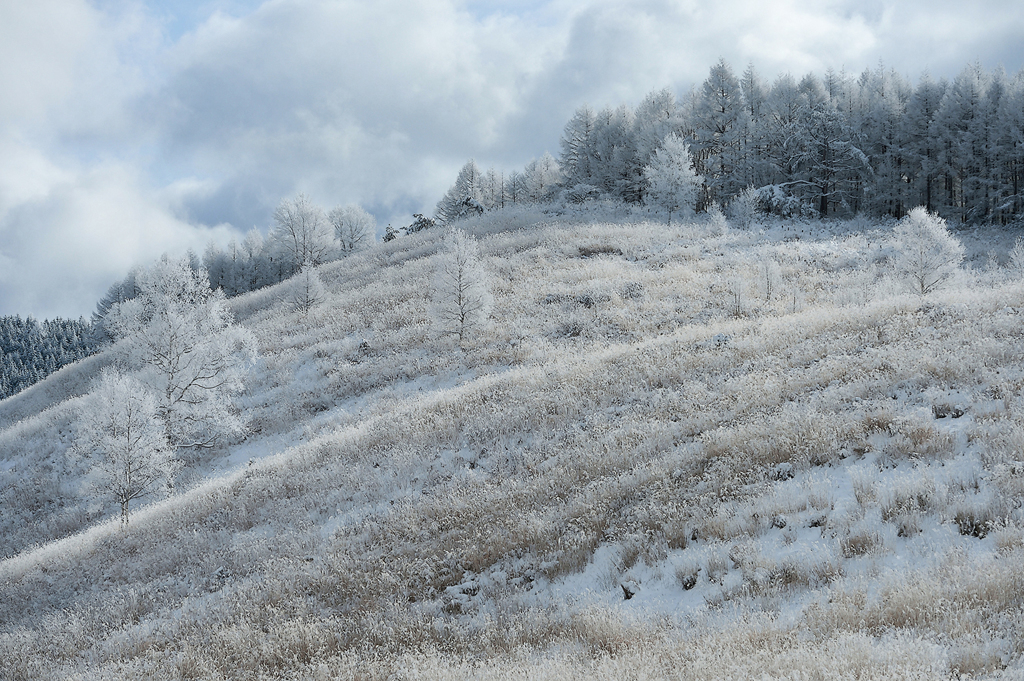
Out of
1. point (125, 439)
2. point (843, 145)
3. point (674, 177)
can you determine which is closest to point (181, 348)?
point (125, 439)

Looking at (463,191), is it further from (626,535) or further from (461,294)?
(626,535)

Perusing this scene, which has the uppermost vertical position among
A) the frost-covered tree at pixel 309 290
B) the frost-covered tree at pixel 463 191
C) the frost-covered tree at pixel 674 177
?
the frost-covered tree at pixel 463 191

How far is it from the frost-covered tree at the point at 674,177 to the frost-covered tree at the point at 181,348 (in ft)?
121

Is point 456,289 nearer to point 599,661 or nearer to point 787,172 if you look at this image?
point 599,661

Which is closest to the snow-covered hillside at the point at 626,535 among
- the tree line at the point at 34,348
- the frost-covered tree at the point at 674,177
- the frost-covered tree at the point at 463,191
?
the frost-covered tree at the point at 674,177

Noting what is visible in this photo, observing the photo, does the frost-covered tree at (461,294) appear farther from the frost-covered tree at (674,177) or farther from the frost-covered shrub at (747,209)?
the frost-covered shrub at (747,209)

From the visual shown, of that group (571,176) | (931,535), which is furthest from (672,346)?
(571,176)

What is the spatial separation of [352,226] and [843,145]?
229 ft

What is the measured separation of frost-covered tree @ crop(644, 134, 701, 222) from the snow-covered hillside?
33683mm

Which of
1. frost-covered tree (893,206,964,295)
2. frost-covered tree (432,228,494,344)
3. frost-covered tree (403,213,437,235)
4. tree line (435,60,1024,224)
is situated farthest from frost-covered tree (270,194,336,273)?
frost-covered tree (893,206,964,295)

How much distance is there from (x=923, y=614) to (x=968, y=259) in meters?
40.4

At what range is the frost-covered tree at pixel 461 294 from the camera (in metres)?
25.4

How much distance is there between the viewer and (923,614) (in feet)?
12.4

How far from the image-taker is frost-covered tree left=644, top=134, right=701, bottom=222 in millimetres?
46281
